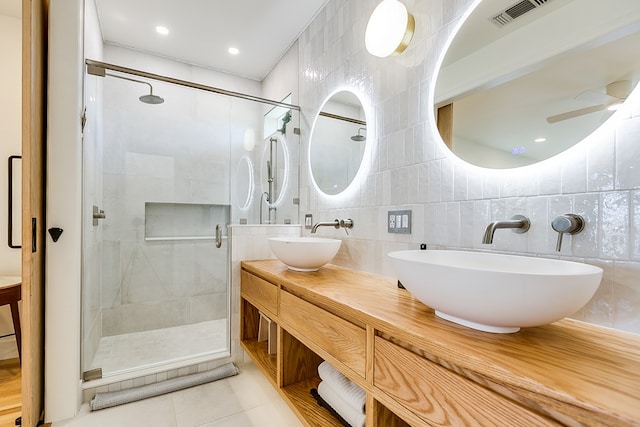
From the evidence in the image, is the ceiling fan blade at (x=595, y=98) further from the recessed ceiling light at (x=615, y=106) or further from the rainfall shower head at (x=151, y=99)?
the rainfall shower head at (x=151, y=99)

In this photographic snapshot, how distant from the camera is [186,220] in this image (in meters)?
2.66

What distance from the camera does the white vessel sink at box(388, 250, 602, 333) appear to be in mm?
625

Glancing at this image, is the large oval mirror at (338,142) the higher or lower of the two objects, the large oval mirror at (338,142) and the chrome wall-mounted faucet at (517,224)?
the higher

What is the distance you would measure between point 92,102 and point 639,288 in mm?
2782

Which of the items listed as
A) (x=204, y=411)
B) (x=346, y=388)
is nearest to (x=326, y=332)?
(x=346, y=388)

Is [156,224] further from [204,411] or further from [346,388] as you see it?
[346,388]

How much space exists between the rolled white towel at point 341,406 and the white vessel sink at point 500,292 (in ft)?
2.01

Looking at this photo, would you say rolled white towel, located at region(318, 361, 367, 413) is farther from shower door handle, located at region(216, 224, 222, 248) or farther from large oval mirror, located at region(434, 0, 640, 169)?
shower door handle, located at region(216, 224, 222, 248)

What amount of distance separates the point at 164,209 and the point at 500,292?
8.52 feet

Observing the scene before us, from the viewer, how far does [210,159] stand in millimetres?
2646

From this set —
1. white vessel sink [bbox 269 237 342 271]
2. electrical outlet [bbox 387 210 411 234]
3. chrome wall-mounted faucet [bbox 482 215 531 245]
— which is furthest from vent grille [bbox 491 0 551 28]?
white vessel sink [bbox 269 237 342 271]

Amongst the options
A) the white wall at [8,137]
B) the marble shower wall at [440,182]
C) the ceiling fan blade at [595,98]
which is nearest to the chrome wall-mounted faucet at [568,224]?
the marble shower wall at [440,182]

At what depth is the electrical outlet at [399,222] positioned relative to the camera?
57.8 inches

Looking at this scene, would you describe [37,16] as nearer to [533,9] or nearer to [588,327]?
[533,9]
